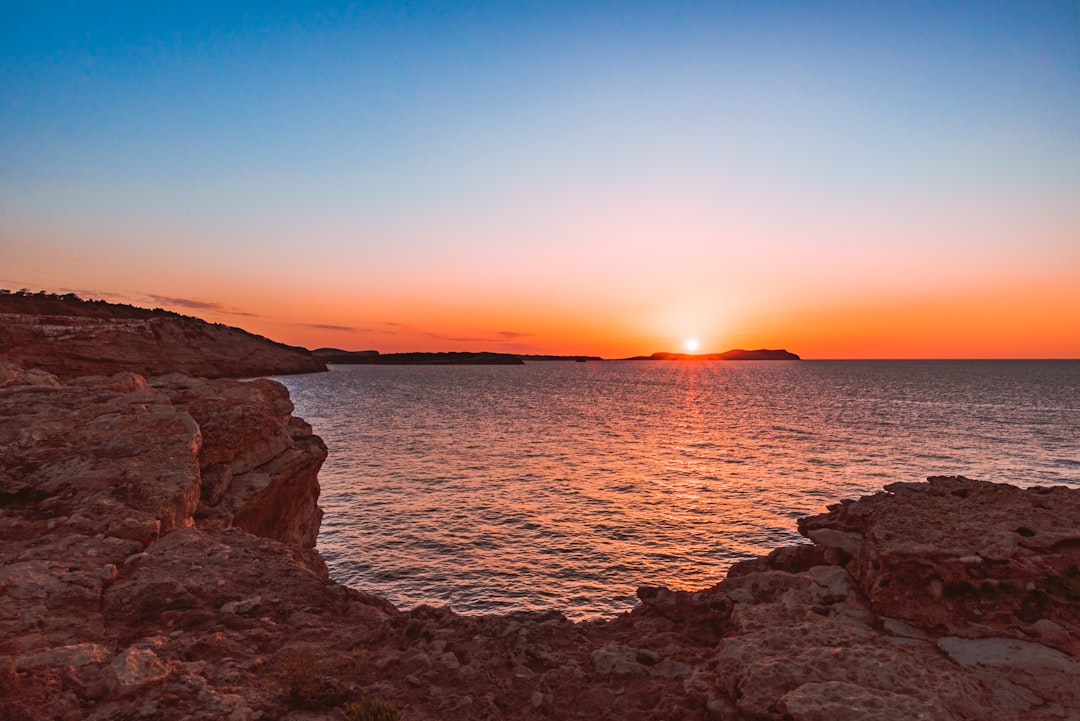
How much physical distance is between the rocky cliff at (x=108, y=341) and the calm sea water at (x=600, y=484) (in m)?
25.9

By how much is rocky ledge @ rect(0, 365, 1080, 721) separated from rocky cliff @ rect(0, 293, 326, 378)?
1392 inches

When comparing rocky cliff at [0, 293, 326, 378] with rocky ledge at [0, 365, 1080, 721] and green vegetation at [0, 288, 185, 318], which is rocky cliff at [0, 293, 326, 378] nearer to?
green vegetation at [0, 288, 185, 318]

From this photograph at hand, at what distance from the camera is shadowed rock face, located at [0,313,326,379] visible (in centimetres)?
5584

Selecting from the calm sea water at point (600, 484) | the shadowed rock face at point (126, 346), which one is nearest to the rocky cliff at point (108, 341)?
the shadowed rock face at point (126, 346)

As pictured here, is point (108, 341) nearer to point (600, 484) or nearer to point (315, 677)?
point (600, 484)

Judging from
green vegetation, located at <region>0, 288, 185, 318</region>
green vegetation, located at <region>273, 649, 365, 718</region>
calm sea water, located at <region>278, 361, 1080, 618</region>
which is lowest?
calm sea water, located at <region>278, 361, 1080, 618</region>

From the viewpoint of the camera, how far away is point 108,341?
3009 inches

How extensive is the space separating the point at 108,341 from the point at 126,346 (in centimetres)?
362

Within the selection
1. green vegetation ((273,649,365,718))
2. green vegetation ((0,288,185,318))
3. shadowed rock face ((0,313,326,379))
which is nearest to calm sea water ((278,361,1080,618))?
green vegetation ((273,649,365,718))

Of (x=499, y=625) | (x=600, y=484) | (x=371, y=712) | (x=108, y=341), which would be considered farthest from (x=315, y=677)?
(x=108, y=341)

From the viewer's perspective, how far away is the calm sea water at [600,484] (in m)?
17.3

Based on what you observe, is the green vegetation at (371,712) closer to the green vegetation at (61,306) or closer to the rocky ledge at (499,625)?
the rocky ledge at (499,625)

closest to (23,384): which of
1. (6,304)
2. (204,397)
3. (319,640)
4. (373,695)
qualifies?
(204,397)

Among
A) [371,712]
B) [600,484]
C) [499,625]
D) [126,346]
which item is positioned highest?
[126,346]
